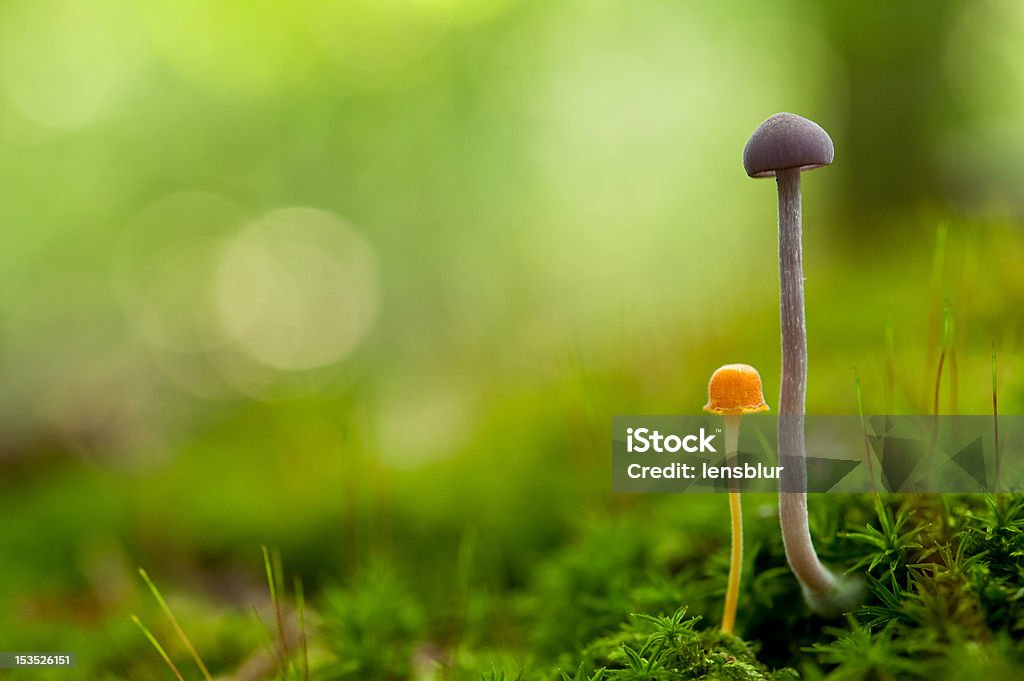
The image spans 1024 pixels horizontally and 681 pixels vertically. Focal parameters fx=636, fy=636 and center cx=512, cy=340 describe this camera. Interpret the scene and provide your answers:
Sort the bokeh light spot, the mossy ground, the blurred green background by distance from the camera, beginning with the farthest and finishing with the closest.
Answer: the bokeh light spot < the blurred green background < the mossy ground

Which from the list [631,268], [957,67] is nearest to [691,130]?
[631,268]

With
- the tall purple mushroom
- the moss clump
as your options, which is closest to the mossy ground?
the moss clump

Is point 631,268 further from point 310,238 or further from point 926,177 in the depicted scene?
point 310,238

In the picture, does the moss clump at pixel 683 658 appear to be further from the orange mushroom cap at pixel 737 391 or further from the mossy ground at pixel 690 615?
the orange mushroom cap at pixel 737 391

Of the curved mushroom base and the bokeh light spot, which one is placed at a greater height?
the bokeh light spot

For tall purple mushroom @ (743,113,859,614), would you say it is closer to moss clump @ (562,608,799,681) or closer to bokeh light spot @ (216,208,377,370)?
moss clump @ (562,608,799,681)

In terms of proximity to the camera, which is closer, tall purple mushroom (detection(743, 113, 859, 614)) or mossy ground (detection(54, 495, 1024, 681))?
mossy ground (detection(54, 495, 1024, 681))
